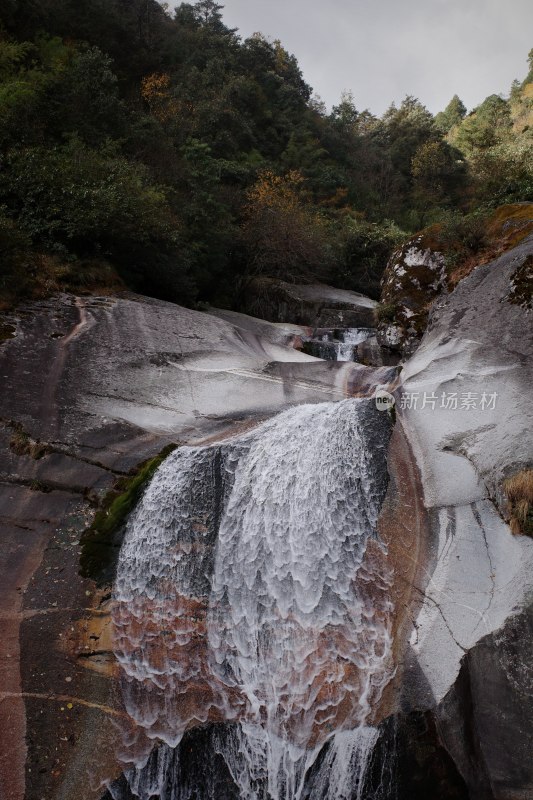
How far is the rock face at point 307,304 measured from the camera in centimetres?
1598

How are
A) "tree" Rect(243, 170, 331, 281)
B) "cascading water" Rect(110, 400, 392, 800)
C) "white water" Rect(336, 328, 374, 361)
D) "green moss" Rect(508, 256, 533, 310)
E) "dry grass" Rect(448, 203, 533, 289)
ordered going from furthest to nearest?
"tree" Rect(243, 170, 331, 281) < "white water" Rect(336, 328, 374, 361) < "dry grass" Rect(448, 203, 533, 289) < "green moss" Rect(508, 256, 533, 310) < "cascading water" Rect(110, 400, 392, 800)

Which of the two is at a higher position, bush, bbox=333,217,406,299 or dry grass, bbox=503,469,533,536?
bush, bbox=333,217,406,299

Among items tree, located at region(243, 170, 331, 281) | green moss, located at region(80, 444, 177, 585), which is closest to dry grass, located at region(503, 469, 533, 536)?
green moss, located at region(80, 444, 177, 585)

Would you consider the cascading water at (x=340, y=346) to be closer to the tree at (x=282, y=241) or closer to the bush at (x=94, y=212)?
the bush at (x=94, y=212)

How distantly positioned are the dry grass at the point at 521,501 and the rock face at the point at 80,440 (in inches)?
152

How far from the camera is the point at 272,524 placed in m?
6.69

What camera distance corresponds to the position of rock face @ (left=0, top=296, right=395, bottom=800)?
16.5 ft

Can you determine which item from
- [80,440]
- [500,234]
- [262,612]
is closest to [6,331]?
[80,440]

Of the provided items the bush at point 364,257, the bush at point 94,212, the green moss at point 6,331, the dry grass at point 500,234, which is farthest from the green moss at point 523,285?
the bush at point 364,257

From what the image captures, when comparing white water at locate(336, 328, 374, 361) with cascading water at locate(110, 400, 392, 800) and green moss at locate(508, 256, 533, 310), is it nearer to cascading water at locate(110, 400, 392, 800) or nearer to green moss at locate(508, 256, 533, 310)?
green moss at locate(508, 256, 533, 310)

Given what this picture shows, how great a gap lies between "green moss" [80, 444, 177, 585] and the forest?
4924 millimetres

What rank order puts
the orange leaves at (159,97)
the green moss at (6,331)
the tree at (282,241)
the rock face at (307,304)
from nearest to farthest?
the green moss at (6,331), the rock face at (307,304), the tree at (282,241), the orange leaves at (159,97)

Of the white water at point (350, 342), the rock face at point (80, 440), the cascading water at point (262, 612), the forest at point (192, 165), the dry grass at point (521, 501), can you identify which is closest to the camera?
the rock face at point (80, 440)

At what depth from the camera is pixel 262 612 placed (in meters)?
6.13
